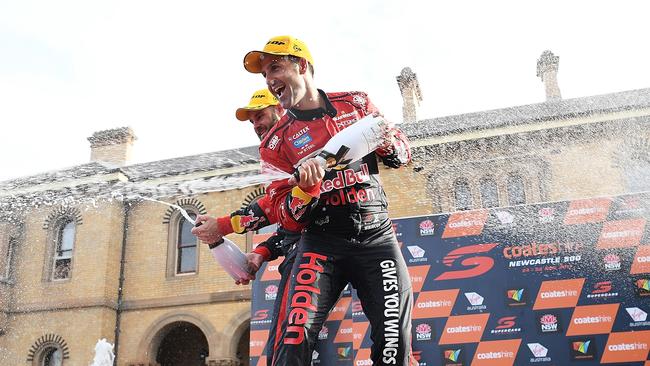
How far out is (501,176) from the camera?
2023cm

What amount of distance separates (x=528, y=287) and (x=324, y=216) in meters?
6.93

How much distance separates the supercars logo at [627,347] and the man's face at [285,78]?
7.39m

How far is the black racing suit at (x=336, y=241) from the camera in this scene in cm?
365

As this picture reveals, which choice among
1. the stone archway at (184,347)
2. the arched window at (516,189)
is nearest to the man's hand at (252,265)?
the arched window at (516,189)

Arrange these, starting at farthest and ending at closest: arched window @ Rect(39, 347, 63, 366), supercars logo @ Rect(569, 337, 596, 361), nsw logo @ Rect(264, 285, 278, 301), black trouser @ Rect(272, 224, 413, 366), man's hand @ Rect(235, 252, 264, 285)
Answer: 1. arched window @ Rect(39, 347, 63, 366)
2. nsw logo @ Rect(264, 285, 278, 301)
3. supercars logo @ Rect(569, 337, 596, 361)
4. man's hand @ Rect(235, 252, 264, 285)
5. black trouser @ Rect(272, 224, 413, 366)

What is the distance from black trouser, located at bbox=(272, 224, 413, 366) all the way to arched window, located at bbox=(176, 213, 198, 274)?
63.5 ft

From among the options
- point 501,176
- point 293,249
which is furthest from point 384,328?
point 501,176

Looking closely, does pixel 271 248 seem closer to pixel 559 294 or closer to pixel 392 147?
pixel 392 147

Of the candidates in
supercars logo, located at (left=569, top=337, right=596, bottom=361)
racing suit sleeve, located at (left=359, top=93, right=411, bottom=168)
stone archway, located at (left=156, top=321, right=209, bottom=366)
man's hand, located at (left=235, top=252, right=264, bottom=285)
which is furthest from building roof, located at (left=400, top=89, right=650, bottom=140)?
racing suit sleeve, located at (left=359, top=93, right=411, bottom=168)

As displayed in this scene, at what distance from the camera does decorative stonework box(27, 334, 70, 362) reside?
2184 cm

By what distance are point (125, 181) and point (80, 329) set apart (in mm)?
5050

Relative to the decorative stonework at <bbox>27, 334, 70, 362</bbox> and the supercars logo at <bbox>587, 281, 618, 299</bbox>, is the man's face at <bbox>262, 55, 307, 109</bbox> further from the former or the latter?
the decorative stonework at <bbox>27, 334, 70, 362</bbox>

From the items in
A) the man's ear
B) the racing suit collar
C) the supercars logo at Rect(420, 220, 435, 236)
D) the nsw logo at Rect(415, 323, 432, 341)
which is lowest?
the nsw logo at Rect(415, 323, 432, 341)

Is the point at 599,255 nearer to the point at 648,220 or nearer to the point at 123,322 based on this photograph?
the point at 648,220
